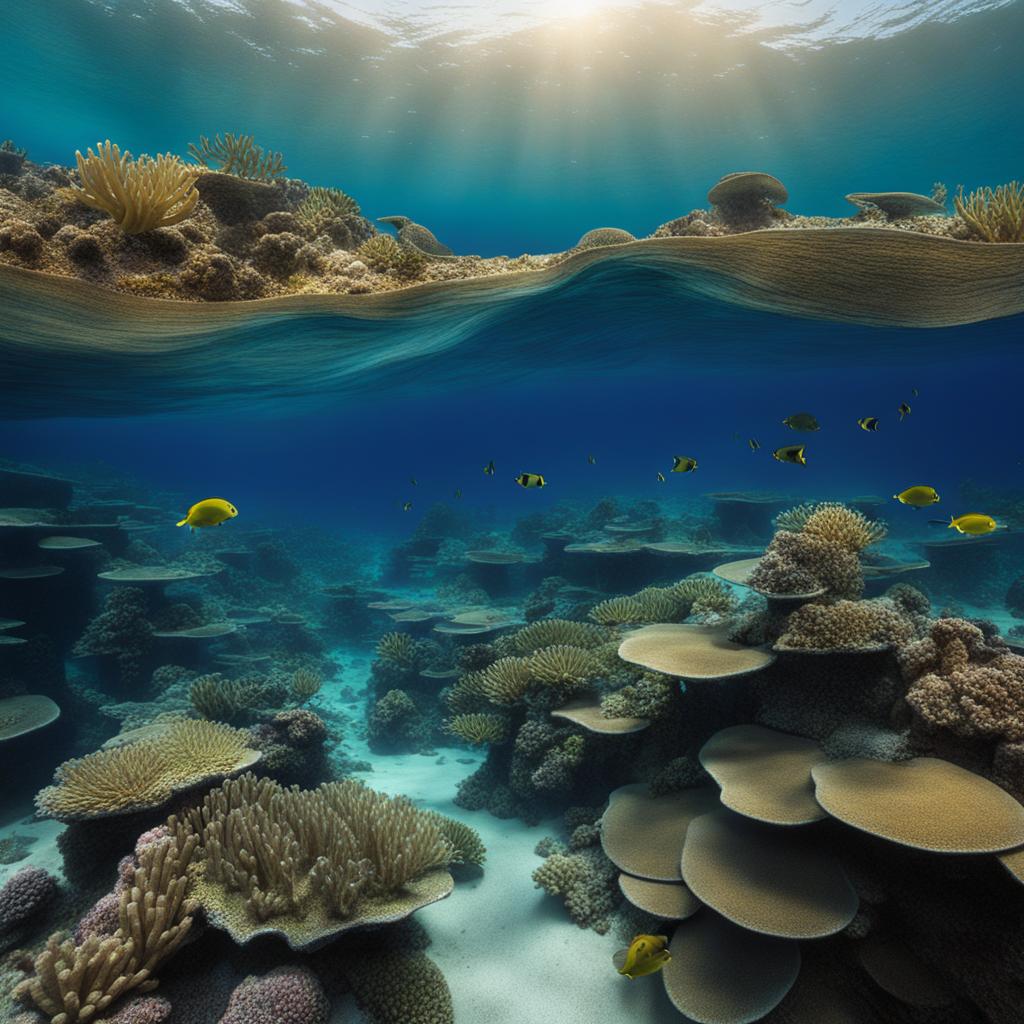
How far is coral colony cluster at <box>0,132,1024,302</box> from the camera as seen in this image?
208 inches

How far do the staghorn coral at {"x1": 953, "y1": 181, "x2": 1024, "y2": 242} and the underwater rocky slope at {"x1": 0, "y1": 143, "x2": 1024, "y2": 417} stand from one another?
0.02 meters

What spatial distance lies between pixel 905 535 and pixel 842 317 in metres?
23.4

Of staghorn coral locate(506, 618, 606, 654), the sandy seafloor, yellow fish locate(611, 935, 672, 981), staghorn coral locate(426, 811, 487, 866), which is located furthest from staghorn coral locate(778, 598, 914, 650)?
staghorn coral locate(426, 811, 487, 866)

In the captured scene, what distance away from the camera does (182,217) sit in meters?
5.77

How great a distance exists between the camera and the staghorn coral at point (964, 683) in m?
3.51

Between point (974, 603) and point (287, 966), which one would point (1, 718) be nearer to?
point (287, 966)

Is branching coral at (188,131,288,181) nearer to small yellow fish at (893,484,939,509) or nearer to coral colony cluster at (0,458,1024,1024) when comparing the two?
coral colony cluster at (0,458,1024,1024)

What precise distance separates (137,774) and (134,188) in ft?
18.1

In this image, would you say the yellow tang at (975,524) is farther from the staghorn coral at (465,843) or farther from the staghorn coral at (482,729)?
the staghorn coral at (465,843)

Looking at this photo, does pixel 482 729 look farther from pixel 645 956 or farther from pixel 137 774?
pixel 645 956

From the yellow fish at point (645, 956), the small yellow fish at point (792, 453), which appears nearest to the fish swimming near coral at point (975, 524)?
the small yellow fish at point (792, 453)

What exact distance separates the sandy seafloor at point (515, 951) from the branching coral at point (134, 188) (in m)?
6.50

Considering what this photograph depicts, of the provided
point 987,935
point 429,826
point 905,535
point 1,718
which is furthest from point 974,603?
point 1,718

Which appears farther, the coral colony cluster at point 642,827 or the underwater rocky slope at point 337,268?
the underwater rocky slope at point 337,268
